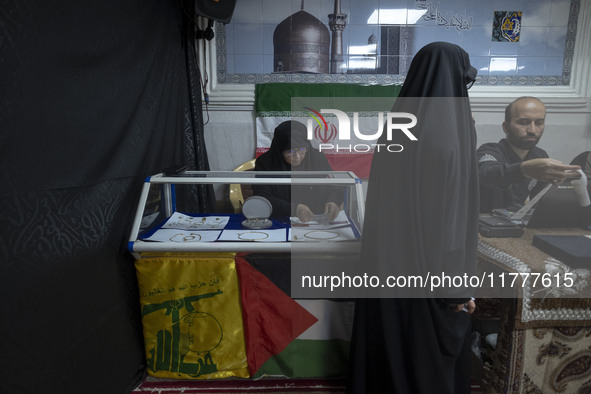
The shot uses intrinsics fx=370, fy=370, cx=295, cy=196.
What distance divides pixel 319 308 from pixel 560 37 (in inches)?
129

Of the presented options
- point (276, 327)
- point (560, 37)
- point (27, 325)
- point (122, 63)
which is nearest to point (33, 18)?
point (122, 63)

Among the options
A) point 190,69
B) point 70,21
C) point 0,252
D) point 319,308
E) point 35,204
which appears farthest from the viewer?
point 190,69

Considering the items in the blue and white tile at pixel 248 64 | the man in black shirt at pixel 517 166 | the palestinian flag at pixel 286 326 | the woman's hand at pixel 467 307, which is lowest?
the palestinian flag at pixel 286 326

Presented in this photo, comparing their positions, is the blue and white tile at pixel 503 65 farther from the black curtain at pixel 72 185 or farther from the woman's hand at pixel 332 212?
the black curtain at pixel 72 185

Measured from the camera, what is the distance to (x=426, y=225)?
1.15 meters

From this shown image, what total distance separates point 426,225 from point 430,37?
8.66 ft

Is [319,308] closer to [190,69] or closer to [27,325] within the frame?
[27,325]

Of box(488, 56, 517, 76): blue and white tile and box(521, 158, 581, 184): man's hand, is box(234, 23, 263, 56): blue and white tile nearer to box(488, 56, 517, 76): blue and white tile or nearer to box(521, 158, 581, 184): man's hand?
box(488, 56, 517, 76): blue and white tile

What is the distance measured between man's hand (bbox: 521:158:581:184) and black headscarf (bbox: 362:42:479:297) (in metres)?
0.67

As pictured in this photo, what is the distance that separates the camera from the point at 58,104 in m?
1.29

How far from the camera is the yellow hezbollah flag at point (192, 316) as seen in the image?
5.14 ft

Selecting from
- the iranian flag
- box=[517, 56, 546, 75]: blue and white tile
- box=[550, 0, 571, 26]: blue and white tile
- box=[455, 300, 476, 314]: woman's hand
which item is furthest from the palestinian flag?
box=[550, 0, 571, 26]: blue and white tile

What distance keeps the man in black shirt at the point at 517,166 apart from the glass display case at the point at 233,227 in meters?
0.79

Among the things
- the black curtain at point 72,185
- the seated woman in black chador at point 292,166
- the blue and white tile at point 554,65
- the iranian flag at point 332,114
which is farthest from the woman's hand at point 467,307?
the blue and white tile at point 554,65
